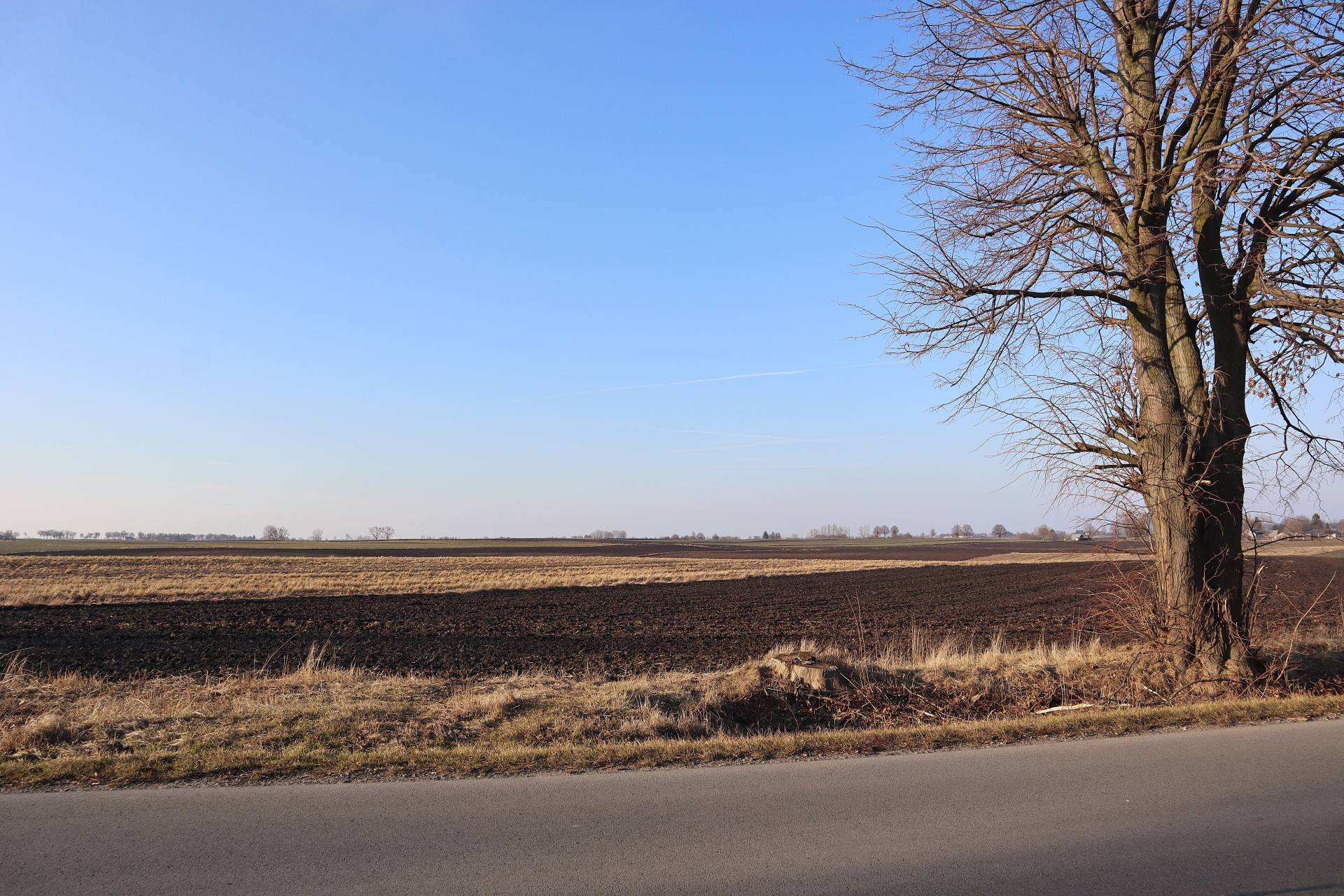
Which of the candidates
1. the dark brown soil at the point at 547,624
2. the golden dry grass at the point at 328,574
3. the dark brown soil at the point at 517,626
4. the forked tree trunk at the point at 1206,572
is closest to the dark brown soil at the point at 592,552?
the golden dry grass at the point at 328,574

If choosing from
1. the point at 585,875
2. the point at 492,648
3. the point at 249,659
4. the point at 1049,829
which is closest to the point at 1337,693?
the point at 1049,829

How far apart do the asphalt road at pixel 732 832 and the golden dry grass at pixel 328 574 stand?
68.2ft

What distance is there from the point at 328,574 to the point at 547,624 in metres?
29.2

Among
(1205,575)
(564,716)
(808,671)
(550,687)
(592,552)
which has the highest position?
(1205,575)

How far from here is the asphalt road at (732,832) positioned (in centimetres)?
428

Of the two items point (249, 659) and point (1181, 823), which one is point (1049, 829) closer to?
point (1181, 823)

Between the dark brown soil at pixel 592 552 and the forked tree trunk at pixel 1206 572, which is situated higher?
the forked tree trunk at pixel 1206 572

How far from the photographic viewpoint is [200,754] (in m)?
6.77

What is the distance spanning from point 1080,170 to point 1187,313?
6.93 feet

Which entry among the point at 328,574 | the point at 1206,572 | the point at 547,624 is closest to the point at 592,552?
the point at 328,574

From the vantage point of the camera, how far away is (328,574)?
162ft

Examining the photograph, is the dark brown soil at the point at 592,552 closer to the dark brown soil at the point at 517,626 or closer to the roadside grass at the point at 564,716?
the dark brown soil at the point at 517,626

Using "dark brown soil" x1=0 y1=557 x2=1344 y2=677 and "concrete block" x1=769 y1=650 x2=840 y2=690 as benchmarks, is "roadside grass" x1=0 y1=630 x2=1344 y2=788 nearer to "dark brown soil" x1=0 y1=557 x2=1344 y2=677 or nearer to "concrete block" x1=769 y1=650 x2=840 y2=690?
"concrete block" x1=769 y1=650 x2=840 y2=690

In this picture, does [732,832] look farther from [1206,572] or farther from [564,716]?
[1206,572]
